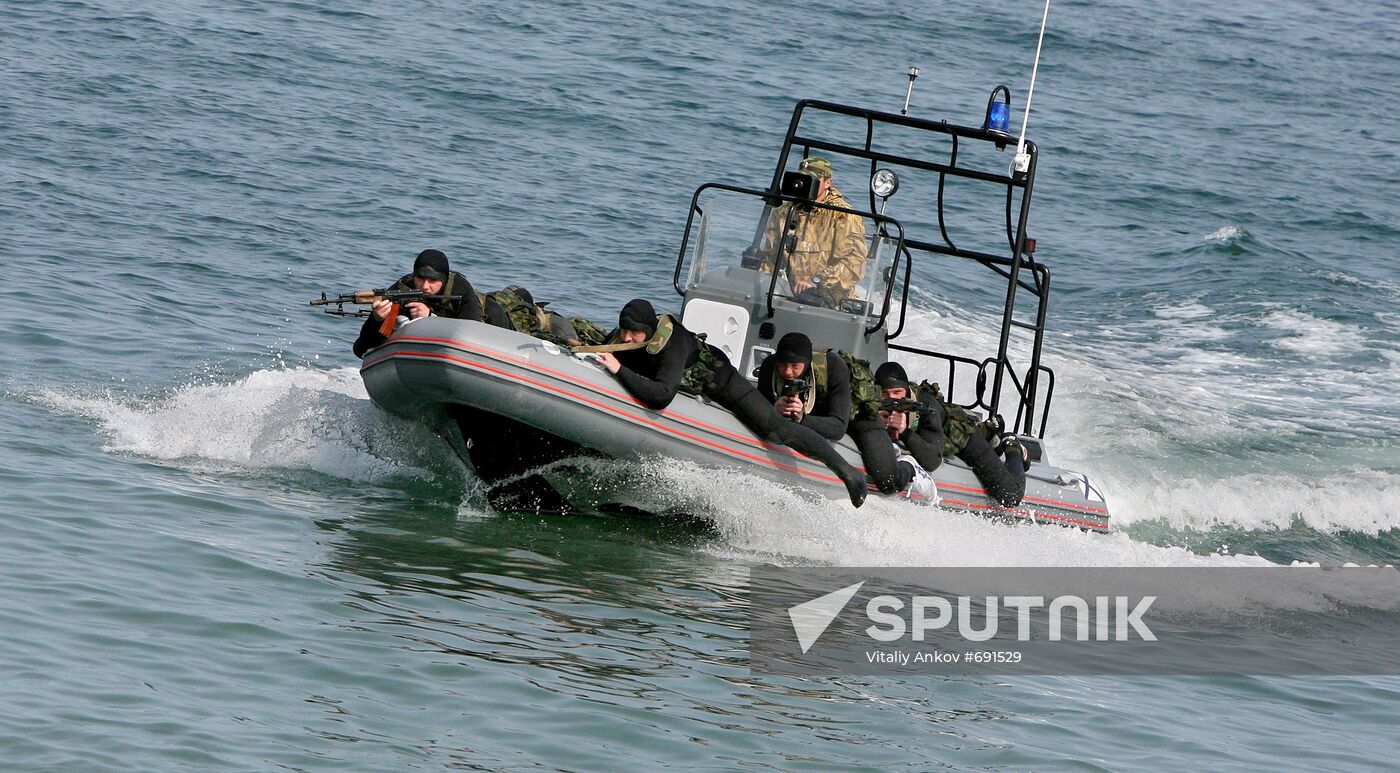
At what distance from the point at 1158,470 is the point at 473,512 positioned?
5230mm

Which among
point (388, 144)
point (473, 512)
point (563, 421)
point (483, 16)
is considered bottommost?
point (473, 512)

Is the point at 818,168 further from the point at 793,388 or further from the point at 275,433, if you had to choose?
the point at 275,433

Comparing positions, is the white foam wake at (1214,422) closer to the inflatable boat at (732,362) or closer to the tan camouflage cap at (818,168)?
the inflatable boat at (732,362)

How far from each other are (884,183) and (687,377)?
198cm

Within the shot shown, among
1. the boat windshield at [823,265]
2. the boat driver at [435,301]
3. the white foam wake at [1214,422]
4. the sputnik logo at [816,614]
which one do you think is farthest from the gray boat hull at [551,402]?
the white foam wake at [1214,422]

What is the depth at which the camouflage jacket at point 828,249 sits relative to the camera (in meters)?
8.98

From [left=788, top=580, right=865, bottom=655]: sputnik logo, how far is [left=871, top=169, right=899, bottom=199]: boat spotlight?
2592 millimetres

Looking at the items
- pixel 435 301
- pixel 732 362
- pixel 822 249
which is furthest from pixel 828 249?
pixel 435 301

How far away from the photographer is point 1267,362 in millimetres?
13555

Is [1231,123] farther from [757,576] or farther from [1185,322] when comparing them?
[757,576]

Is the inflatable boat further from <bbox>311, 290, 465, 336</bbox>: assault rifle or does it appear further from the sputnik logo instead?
the sputnik logo

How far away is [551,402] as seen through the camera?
7238 millimetres

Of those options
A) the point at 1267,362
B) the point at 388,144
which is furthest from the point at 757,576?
the point at 388,144

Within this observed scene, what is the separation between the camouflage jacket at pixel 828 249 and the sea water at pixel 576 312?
64.8 inches
